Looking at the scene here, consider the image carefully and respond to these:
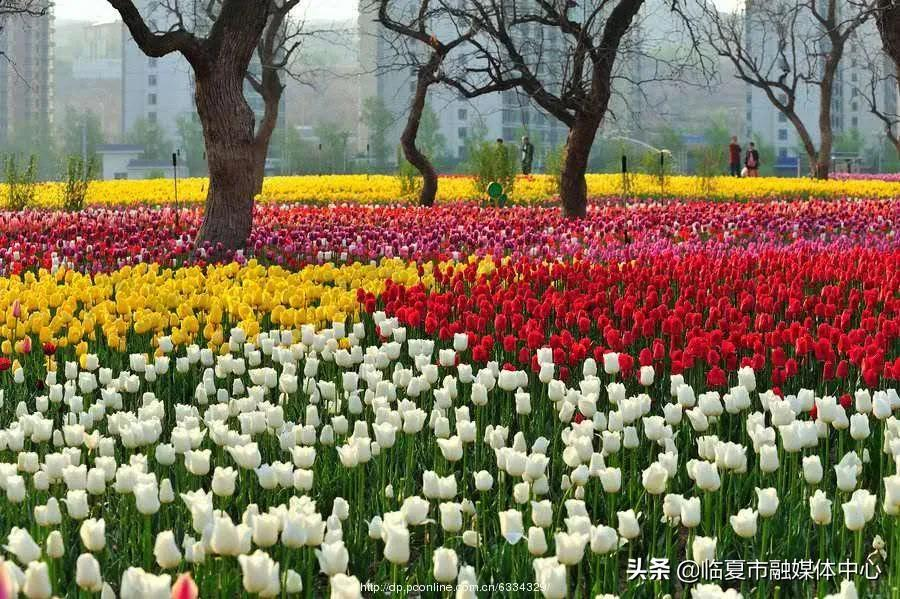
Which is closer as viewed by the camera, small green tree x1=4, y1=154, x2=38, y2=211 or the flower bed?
small green tree x1=4, y1=154, x2=38, y2=211

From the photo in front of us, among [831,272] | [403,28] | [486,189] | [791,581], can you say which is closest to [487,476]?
[791,581]

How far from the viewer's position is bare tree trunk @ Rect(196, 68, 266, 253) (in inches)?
523

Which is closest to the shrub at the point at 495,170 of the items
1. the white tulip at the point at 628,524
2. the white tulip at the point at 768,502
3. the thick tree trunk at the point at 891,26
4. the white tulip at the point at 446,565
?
the thick tree trunk at the point at 891,26

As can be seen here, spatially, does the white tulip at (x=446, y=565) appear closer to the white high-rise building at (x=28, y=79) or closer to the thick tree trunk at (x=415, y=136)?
Answer: the thick tree trunk at (x=415, y=136)

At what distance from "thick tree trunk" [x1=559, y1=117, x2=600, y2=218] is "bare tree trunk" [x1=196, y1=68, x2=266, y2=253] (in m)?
5.60

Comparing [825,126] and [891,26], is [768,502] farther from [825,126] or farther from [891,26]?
[825,126]

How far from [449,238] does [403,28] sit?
6.95m

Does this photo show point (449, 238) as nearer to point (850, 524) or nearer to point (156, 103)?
point (850, 524)

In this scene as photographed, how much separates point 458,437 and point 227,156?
969cm

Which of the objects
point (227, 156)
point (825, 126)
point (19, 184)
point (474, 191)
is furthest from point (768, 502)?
point (825, 126)

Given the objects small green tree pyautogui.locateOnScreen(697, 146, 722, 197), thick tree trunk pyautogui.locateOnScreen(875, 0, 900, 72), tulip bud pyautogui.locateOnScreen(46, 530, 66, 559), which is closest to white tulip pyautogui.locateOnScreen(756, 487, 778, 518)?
tulip bud pyautogui.locateOnScreen(46, 530, 66, 559)

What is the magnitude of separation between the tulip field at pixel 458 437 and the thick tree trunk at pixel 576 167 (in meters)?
6.68

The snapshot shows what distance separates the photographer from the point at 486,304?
303 inches

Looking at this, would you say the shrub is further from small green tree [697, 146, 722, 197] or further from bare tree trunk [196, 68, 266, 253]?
bare tree trunk [196, 68, 266, 253]
